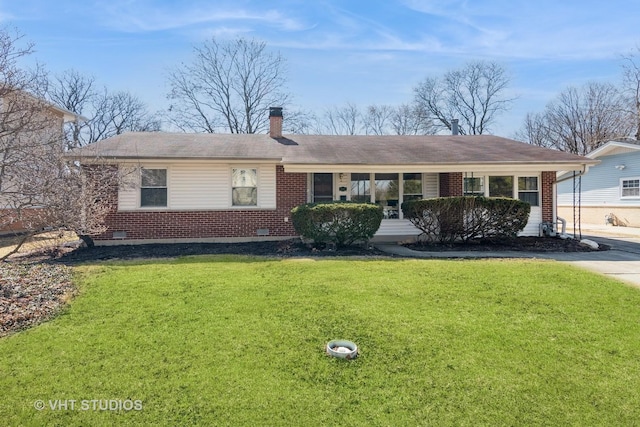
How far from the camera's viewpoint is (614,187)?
1923cm

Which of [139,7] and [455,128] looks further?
[455,128]

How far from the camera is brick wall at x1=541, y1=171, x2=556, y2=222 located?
12242 millimetres

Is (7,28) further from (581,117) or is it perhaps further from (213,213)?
(581,117)

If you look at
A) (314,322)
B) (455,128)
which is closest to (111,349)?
(314,322)

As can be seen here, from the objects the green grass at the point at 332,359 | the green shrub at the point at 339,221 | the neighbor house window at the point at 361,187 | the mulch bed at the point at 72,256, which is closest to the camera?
the green grass at the point at 332,359

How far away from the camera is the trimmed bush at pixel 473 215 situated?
1023cm

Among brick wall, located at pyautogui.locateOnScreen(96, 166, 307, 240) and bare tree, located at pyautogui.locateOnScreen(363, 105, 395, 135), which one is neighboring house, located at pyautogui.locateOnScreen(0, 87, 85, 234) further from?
bare tree, located at pyautogui.locateOnScreen(363, 105, 395, 135)

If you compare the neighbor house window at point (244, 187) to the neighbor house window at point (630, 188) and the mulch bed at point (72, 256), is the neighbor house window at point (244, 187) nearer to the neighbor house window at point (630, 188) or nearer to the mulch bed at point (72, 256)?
the mulch bed at point (72, 256)

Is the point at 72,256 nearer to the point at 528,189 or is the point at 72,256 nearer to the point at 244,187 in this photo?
the point at 244,187

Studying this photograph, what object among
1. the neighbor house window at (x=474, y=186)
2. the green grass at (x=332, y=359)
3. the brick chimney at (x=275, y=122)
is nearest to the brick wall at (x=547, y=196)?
the neighbor house window at (x=474, y=186)

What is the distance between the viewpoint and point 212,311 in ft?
16.0

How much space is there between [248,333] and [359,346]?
1.31m

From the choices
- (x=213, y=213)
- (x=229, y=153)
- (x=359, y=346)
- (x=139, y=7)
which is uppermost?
(x=139, y=7)

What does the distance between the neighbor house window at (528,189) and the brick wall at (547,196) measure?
22 centimetres
